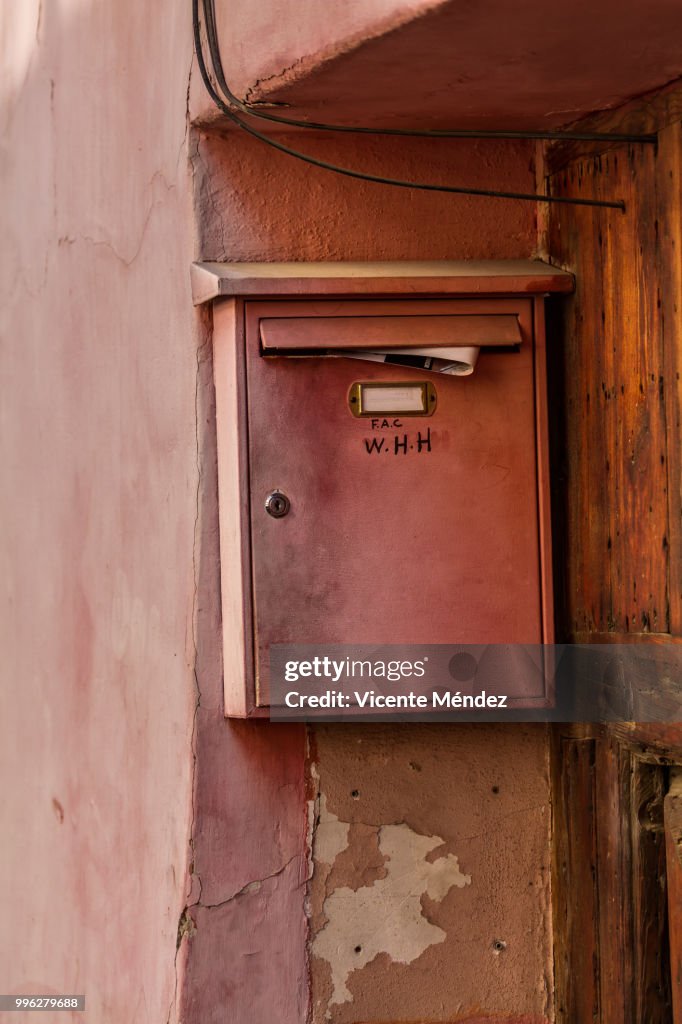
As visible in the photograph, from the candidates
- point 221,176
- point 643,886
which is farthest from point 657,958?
point 221,176

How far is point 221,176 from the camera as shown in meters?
2.36

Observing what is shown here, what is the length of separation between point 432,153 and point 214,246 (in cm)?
45

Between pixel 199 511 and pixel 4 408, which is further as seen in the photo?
pixel 4 408

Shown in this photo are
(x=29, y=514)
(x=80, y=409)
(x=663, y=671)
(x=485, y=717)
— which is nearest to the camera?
(x=663, y=671)

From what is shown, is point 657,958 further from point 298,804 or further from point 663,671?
point 298,804

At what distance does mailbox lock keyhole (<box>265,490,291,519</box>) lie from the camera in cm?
224

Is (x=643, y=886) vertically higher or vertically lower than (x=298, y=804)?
lower

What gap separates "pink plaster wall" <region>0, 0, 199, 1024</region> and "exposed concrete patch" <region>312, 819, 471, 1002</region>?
301 mm

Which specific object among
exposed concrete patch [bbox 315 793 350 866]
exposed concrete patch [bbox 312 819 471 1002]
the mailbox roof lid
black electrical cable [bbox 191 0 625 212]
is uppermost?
black electrical cable [bbox 191 0 625 212]

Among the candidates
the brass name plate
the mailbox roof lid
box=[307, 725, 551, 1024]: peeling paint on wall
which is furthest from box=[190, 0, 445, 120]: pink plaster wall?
box=[307, 725, 551, 1024]: peeling paint on wall

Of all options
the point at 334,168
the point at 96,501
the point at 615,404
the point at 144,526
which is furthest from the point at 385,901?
the point at 334,168

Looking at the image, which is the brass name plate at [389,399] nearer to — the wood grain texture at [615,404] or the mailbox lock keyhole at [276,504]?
the mailbox lock keyhole at [276,504]

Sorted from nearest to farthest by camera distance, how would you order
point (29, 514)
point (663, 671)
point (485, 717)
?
point (663, 671), point (485, 717), point (29, 514)

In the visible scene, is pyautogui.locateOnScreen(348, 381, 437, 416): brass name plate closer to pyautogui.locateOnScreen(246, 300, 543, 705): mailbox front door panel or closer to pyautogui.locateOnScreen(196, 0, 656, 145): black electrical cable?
pyautogui.locateOnScreen(246, 300, 543, 705): mailbox front door panel
